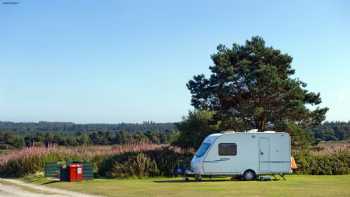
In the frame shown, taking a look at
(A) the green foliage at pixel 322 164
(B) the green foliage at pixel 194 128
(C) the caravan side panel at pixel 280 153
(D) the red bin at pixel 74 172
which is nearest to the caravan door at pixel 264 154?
(C) the caravan side panel at pixel 280 153

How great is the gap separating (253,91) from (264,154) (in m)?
6.45

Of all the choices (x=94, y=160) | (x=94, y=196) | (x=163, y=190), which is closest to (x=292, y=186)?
(x=163, y=190)

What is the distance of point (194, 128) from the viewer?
3669cm

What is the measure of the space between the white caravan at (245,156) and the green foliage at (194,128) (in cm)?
674

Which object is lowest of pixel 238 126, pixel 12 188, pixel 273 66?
pixel 12 188

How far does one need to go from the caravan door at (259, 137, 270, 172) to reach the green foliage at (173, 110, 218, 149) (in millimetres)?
6988

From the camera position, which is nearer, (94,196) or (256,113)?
(94,196)

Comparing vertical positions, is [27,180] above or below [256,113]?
below

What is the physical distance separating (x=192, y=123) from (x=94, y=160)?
625 cm

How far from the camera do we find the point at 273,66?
34.6 m

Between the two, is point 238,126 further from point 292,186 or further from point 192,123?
point 292,186

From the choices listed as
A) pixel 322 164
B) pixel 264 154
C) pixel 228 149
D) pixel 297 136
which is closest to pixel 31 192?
pixel 228 149

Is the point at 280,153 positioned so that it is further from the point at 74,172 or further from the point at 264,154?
the point at 74,172

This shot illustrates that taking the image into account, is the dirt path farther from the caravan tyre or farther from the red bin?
the caravan tyre
